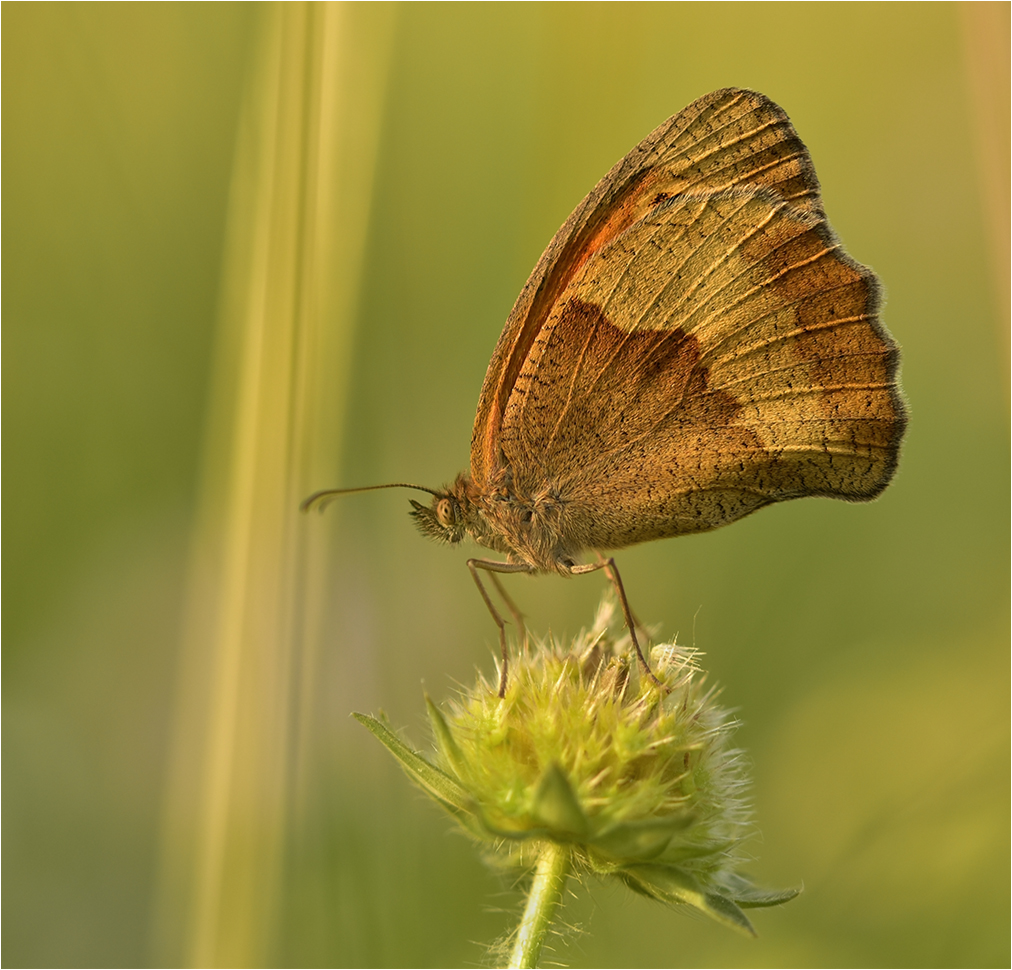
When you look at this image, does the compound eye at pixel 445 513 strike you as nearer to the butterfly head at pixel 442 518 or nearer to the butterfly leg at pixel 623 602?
the butterfly head at pixel 442 518

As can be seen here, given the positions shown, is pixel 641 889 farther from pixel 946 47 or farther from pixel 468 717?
pixel 946 47

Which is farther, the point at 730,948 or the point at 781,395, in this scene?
the point at 730,948

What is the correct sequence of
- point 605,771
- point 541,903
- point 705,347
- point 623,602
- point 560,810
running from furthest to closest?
1. point 705,347
2. point 623,602
3. point 605,771
4. point 541,903
5. point 560,810

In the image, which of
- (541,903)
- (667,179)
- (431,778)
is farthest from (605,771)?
(667,179)

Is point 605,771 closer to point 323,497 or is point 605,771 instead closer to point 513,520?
point 513,520

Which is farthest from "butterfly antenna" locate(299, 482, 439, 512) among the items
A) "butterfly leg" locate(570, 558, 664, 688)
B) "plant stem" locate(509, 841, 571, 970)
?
"plant stem" locate(509, 841, 571, 970)

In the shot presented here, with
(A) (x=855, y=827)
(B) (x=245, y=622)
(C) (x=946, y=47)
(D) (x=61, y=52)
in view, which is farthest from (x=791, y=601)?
(D) (x=61, y=52)

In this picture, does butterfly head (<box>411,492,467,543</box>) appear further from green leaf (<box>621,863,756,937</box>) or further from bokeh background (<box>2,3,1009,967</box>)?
green leaf (<box>621,863,756,937</box>)
